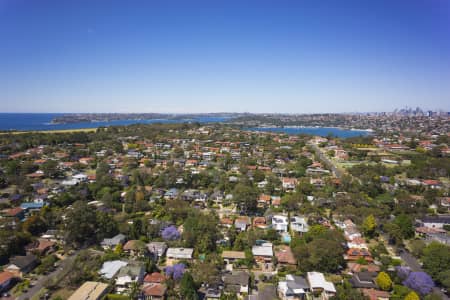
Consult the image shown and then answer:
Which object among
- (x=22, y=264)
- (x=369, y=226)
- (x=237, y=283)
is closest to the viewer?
(x=237, y=283)

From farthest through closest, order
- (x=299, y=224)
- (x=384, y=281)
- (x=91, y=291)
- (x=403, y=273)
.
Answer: (x=299, y=224) < (x=403, y=273) < (x=384, y=281) < (x=91, y=291)

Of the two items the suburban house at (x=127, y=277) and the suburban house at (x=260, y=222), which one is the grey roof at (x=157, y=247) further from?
the suburban house at (x=260, y=222)

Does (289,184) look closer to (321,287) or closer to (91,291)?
(321,287)

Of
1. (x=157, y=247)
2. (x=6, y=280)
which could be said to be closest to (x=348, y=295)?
(x=157, y=247)

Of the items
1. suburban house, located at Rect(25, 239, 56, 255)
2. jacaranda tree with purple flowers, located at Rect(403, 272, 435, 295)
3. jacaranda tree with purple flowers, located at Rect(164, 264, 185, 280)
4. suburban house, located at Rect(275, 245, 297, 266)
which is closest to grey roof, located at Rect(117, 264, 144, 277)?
jacaranda tree with purple flowers, located at Rect(164, 264, 185, 280)

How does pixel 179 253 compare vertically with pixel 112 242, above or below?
below

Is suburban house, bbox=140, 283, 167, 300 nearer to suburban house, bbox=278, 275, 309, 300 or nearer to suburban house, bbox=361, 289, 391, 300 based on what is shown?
suburban house, bbox=278, 275, 309, 300
